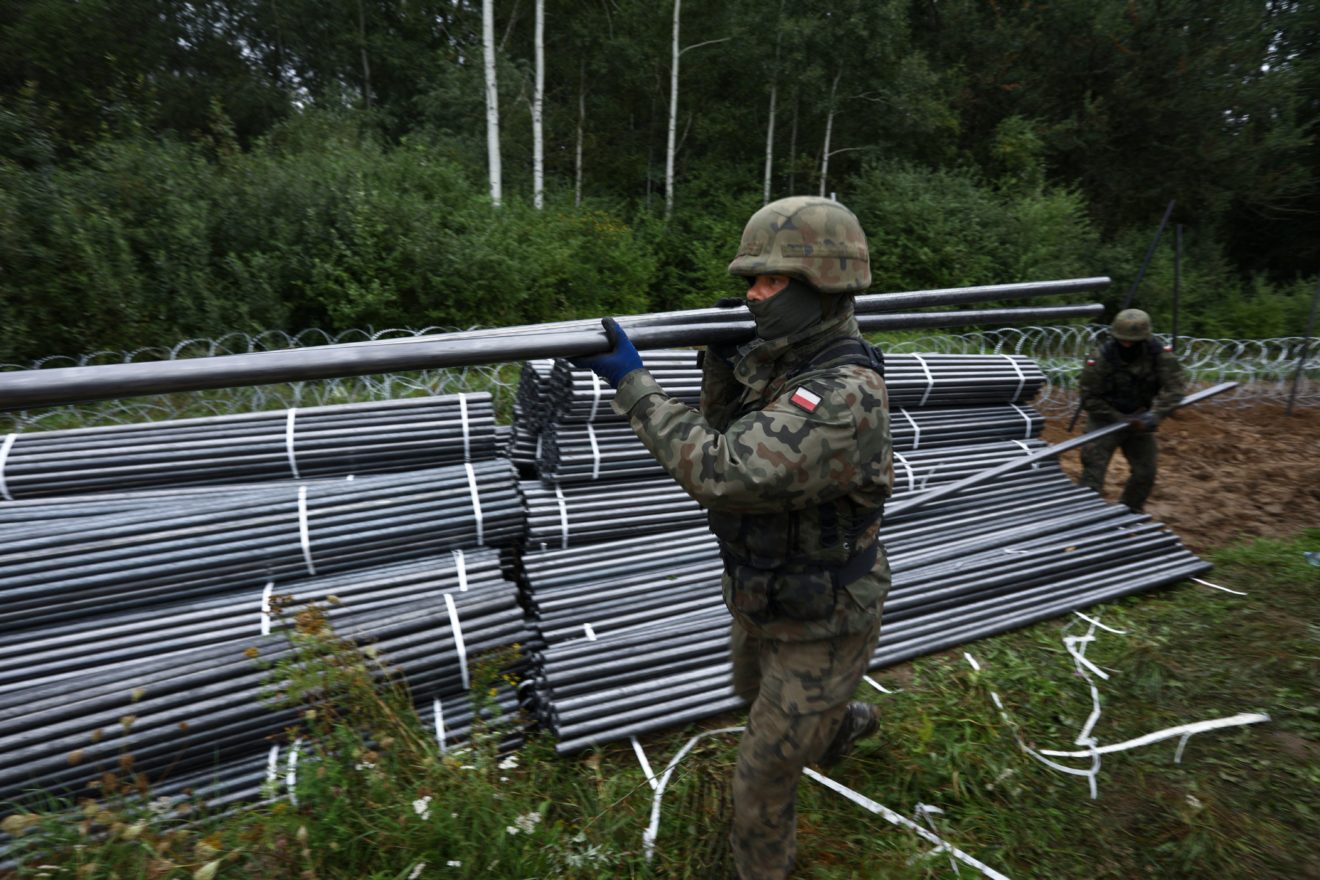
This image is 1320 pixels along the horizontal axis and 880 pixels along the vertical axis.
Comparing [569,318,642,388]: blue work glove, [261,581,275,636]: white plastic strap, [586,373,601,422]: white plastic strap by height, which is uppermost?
[569,318,642,388]: blue work glove

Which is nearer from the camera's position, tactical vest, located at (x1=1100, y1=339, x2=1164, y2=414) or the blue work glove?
the blue work glove

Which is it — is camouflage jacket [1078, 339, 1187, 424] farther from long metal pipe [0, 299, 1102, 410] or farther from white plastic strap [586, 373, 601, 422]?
long metal pipe [0, 299, 1102, 410]

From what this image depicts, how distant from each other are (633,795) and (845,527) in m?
1.59

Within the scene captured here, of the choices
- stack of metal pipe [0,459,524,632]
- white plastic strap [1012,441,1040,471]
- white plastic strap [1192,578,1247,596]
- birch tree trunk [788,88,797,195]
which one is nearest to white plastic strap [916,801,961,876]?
stack of metal pipe [0,459,524,632]

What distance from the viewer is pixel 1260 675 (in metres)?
4.05

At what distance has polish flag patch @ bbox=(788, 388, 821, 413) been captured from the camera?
2285mm

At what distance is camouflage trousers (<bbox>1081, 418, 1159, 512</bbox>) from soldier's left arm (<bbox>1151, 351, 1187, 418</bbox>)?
342 millimetres

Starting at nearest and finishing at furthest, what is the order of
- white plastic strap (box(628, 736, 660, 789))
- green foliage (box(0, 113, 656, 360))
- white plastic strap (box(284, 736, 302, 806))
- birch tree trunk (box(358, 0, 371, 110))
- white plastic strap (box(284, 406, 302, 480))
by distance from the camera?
white plastic strap (box(284, 736, 302, 806)) < white plastic strap (box(628, 736, 660, 789)) < white plastic strap (box(284, 406, 302, 480)) < green foliage (box(0, 113, 656, 360)) < birch tree trunk (box(358, 0, 371, 110))

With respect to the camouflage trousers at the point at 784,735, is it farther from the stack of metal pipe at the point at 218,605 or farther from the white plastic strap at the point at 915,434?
the white plastic strap at the point at 915,434

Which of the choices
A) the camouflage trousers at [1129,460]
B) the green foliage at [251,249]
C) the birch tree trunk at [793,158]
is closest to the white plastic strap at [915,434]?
the camouflage trousers at [1129,460]

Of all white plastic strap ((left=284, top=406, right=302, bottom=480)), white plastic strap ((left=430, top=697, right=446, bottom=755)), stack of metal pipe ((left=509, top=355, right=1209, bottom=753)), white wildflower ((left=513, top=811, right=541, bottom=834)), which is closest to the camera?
white wildflower ((left=513, top=811, right=541, bottom=834))

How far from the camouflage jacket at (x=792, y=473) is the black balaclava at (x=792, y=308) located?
0.04m

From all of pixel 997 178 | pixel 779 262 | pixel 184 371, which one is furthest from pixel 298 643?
pixel 997 178

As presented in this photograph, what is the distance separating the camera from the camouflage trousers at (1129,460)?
642 centimetres
